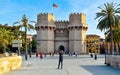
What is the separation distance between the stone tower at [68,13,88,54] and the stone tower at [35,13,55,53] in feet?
24.9

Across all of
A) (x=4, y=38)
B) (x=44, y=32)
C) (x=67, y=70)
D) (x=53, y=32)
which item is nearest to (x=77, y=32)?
(x=53, y=32)

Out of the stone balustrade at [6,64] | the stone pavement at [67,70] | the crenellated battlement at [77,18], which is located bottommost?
the stone pavement at [67,70]

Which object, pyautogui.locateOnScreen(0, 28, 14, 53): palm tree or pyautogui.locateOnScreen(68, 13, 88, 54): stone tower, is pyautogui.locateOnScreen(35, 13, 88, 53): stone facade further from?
pyautogui.locateOnScreen(0, 28, 14, 53): palm tree

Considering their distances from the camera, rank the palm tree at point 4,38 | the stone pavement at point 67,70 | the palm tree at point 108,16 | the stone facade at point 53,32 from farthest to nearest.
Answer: the stone facade at point 53,32
the palm tree at point 4,38
the palm tree at point 108,16
the stone pavement at point 67,70

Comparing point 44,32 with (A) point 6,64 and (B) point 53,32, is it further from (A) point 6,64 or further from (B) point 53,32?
(A) point 6,64

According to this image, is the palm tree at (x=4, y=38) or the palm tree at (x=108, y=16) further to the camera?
the palm tree at (x=4, y=38)

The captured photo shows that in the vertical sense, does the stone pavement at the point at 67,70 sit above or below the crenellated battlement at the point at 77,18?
below

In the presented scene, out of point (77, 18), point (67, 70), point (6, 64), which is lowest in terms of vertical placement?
point (67, 70)

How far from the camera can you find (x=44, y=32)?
114 m

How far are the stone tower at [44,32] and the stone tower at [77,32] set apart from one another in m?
7.60

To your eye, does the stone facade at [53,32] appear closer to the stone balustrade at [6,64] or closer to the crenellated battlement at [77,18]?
the crenellated battlement at [77,18]

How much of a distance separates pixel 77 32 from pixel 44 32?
12.3 m

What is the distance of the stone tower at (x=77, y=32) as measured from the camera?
11281 cm

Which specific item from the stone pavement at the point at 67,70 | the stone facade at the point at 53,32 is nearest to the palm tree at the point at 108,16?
the stone pavement at the point at 67,70
